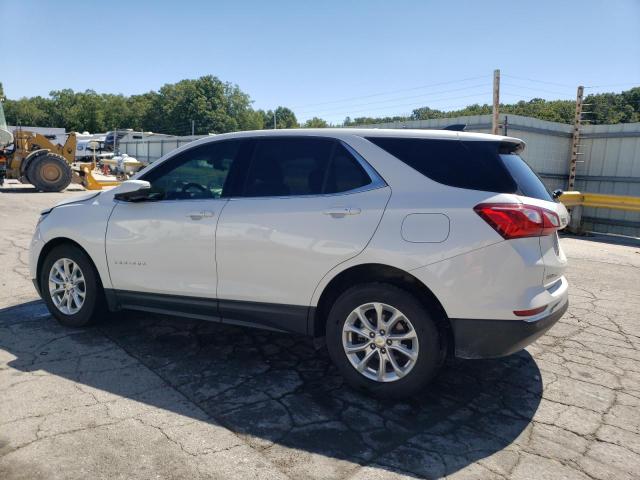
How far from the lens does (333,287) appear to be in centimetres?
343

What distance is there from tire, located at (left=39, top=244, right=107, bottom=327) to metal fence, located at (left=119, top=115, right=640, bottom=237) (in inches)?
428

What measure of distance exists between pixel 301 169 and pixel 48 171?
16.8m

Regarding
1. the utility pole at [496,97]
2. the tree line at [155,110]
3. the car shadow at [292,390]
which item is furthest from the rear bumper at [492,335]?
the tree line at [155,110]

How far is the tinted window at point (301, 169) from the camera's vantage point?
345 centimetres

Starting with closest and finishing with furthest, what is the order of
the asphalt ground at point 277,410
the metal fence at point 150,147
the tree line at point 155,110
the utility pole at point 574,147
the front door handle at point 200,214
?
the asphalt ground at point 277,410, the front door handle at point 200,214, the utility pole at point 574,147, the metal fence at point 150,147, the tree line at point 155,110

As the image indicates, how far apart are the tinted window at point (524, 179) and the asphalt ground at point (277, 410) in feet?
4.51

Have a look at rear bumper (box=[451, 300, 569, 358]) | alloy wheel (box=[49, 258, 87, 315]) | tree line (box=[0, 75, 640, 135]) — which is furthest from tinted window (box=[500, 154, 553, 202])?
tree line (box=[0, 75, 640, 135])

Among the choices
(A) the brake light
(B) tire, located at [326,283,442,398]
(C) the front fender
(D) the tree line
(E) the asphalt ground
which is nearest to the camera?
(E) the asphalt ground

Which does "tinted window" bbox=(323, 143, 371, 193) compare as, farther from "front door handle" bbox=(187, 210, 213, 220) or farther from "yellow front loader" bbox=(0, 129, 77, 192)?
"yellow front loader" bbox=(0, 129, 77, 192)

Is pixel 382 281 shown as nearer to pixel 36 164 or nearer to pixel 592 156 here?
pixel 592 156

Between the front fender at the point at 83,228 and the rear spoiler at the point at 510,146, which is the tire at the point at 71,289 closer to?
the front fender at the point at 83,228

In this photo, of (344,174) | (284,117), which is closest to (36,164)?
(344,174)

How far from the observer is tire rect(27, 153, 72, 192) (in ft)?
56.7

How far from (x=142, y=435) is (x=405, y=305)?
5.61ft
